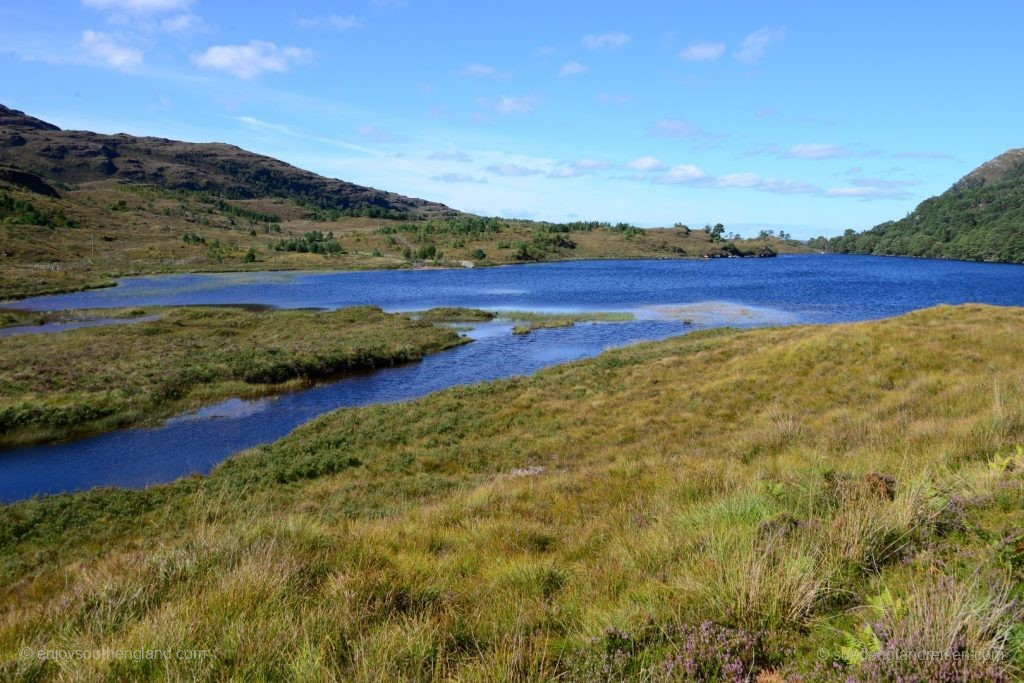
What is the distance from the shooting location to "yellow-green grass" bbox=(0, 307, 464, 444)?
29.0 m

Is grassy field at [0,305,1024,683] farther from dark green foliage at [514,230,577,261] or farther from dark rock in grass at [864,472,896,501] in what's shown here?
dark green foliage at [514,230,577,261]

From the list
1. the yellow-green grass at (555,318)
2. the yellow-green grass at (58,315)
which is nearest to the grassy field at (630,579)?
the yellow-green grass at (555,318)

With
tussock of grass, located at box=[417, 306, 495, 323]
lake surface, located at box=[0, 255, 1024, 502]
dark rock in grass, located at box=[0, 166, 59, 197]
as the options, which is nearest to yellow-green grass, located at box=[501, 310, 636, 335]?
lake surface, located at box=[0, 255, 1024, 502]

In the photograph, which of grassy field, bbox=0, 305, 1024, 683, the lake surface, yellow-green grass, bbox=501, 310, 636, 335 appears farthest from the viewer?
yellow-green grass, bbox=501, 310, 636, 335

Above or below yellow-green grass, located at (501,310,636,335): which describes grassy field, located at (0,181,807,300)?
above

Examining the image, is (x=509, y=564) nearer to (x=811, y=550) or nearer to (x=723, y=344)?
(x=811, y=550)

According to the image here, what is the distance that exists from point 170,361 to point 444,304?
44706mm

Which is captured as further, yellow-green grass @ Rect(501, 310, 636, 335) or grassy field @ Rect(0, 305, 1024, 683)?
yellow-green grass @ Rect(501, 310, 636, 335)

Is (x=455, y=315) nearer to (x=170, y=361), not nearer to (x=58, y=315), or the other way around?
(x=170, y=361)

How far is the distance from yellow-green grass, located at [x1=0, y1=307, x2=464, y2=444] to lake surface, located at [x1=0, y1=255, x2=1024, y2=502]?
199cm

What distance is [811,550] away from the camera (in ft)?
17.8

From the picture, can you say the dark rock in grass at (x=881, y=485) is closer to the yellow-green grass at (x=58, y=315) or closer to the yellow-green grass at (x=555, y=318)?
the yellow-green grass at (x=555, y=318)

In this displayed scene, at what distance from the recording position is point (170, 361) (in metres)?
38.9

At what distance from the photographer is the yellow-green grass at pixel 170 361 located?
1144 inches
